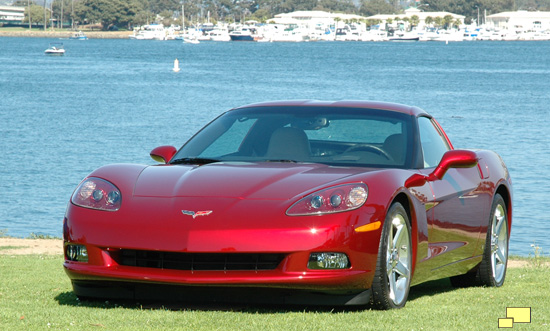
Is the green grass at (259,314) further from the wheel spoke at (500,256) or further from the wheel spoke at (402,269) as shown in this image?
the wheel spoke at (500,256)

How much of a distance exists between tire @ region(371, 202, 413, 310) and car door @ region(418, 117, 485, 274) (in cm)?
39

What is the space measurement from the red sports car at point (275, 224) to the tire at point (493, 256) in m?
0.64

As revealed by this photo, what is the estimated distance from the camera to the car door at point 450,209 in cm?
639

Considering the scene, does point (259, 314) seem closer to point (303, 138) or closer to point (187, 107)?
point (303, 138)

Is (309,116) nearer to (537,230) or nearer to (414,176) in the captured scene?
(414,176)

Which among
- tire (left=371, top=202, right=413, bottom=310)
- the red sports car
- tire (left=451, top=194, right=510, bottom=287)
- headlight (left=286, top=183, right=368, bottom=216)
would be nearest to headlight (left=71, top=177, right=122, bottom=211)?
the red sports car

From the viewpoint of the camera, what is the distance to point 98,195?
574 centimetres

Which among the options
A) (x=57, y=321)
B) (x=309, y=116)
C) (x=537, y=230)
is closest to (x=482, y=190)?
(x=309, y=116)

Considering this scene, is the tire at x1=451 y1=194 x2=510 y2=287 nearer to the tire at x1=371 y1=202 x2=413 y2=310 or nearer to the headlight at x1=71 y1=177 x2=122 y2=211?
the tire at x1=371 y1=202 x2=413 y2=310

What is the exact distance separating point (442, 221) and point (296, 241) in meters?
1.51

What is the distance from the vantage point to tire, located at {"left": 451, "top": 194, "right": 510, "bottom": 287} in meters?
7.31

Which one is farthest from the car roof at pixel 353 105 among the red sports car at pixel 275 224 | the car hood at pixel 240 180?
the car hood at pixel 240 180

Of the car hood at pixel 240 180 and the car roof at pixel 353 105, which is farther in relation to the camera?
the car roof at pixel 353 105

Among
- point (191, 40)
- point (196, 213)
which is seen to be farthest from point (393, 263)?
point (191, 40)
